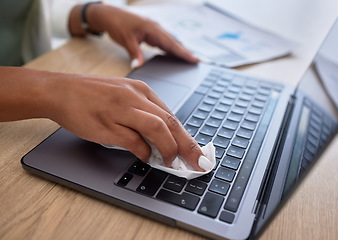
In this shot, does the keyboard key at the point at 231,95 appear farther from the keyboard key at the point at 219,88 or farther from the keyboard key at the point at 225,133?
the keyboard key at the point at 225,133

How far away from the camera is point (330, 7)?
4.19ft

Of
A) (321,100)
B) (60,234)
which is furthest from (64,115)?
(321,100)

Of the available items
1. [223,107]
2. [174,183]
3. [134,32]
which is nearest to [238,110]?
[223,107]

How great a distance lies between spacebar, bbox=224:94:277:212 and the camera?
0.39m

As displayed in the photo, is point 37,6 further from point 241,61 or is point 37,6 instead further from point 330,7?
point 330,7

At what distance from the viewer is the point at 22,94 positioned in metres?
0.45

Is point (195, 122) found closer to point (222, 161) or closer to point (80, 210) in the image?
point (222, 161)

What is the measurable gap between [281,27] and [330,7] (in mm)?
375

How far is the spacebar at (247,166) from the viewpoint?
1.29ft

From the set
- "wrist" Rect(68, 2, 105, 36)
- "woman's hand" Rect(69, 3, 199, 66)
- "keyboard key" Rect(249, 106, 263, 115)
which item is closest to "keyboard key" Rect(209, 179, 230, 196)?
"keyboard key" Rect(249, 106, 263, 115)

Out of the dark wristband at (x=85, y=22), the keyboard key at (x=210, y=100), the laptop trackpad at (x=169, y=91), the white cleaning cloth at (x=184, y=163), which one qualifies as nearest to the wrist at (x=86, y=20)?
the dark wristband at (x=85, y=22)

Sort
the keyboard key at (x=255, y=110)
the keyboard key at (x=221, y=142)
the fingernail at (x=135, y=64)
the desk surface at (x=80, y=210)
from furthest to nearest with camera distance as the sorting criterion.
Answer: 1. the fingernail at (x=135, y=64)
2. the keyboard key at (x=255, y=110)
3. the keyboard key at (x=221, y=142)
4. the desk surface at (x=80, y=210)

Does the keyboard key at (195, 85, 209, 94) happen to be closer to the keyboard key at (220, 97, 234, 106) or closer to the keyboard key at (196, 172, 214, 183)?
the keyboard key at (220, 97, 234, 106)

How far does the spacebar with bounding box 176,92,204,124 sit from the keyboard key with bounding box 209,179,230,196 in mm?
146
